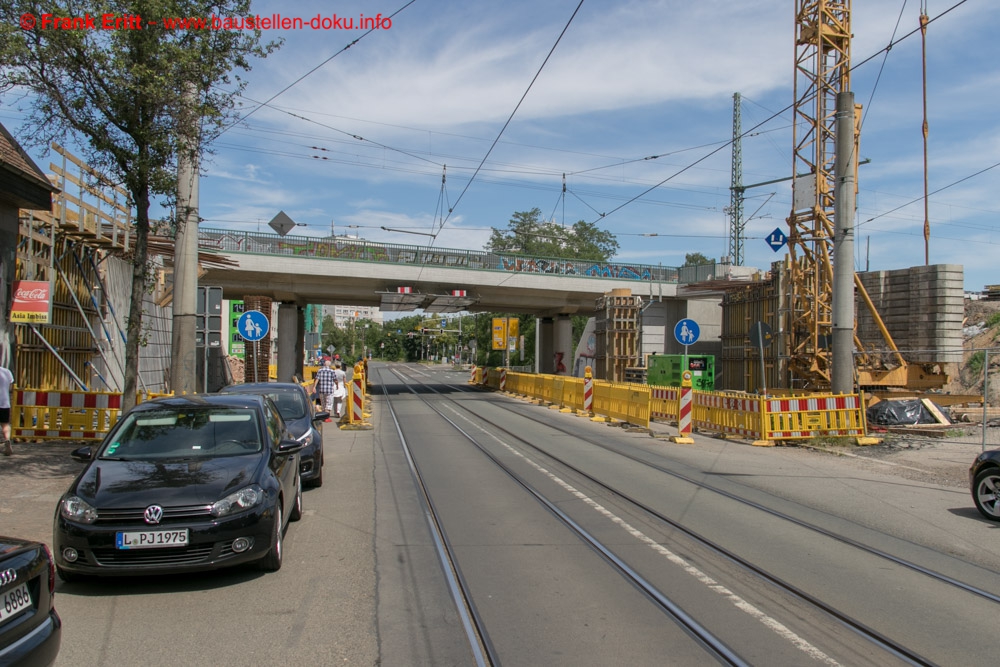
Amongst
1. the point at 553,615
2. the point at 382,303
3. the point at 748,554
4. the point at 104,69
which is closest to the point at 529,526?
the point at 748,554

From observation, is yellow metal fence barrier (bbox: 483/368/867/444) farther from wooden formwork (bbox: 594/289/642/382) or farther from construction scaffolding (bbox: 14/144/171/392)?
construction scaffolding (bbox: 14/144/171/392)

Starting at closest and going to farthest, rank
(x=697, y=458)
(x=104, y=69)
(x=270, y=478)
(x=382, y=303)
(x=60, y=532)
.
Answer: (x=60, y=532)
(x=270, y=478)
(x=104, y=69)
(x=697, y=458)
(x=382, y=303)

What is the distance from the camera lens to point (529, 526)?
7734 millimetres

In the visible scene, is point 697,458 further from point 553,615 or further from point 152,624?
point 152,624

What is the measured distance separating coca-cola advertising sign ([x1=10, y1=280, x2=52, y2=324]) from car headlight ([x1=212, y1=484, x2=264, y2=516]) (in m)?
9.11

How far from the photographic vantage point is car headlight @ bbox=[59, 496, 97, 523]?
534 cm

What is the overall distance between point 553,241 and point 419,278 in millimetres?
53245

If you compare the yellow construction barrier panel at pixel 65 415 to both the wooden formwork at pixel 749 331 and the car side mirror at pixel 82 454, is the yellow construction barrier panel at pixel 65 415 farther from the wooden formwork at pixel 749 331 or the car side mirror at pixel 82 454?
the wooden formwork at pixel 749 331

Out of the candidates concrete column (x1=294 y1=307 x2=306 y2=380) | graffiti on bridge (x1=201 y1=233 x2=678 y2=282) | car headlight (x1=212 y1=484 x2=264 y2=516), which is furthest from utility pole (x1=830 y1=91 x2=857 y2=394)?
concrete column (x1=294 y1=307 x2=306 y2=380)

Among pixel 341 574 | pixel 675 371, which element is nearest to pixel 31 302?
pixel 341 574

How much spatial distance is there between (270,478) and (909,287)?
83.7ft

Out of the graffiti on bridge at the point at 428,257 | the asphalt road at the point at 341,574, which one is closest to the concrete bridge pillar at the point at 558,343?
the graffiti on bridge at the point at 428,257

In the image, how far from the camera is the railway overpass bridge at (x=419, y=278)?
107 ft

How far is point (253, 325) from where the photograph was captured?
17.4m
